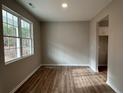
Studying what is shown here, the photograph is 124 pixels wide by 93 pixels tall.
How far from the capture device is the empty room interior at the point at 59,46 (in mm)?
2828

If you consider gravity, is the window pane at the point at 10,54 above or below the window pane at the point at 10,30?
below

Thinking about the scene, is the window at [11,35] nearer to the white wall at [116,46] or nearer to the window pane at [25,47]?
the window pane at [25,47]

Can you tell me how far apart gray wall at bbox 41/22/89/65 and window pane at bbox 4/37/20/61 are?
2.86m

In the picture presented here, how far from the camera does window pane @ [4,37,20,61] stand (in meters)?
2.89

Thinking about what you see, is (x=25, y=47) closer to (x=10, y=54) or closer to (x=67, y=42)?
(x=10, y=54)

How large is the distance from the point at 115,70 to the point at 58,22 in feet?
13.7

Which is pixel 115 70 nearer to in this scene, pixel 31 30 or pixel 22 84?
pixel 22 84

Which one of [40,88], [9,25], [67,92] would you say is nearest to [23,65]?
[40,88]

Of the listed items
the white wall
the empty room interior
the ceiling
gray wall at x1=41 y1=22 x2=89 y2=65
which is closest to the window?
the empty room interior

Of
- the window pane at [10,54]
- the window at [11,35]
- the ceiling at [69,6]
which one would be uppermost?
the ceiling at [69,6]

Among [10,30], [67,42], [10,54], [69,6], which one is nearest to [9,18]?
[10,30]

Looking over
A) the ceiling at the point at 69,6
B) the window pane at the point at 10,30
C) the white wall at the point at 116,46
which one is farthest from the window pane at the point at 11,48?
the white wall at the point at 116,46

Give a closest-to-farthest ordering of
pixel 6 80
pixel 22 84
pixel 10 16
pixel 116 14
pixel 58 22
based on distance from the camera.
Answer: pixel 6 80
pixel 116 14
pixel 10 16
pixel 22 84
pixel 58 22

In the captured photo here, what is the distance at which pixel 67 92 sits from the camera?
3029 mm
